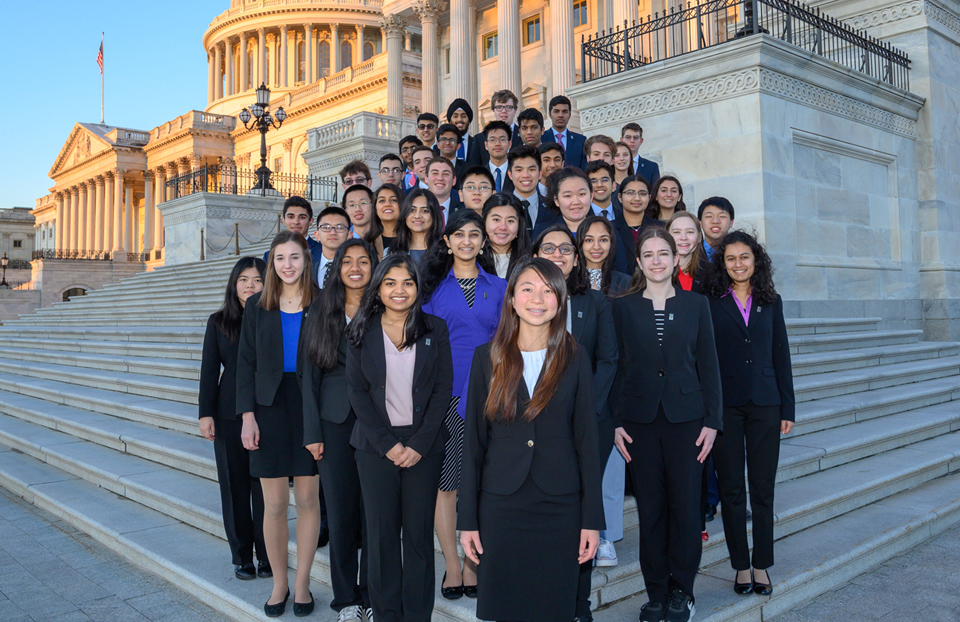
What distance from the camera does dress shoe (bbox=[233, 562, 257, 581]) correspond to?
15.5 ft

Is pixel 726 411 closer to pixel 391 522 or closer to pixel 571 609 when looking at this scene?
pixel 571 609

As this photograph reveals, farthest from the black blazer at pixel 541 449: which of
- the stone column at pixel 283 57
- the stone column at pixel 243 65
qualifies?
the stone column at pixel 243 65

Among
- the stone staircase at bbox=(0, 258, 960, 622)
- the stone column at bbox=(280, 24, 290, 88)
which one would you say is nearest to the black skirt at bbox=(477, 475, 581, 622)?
the stone staircase at bbox=(0, 258, 960, 622)

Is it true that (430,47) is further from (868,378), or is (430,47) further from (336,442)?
(336,442)

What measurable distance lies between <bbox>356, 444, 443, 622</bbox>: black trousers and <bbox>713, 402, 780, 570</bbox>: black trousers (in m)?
1.79

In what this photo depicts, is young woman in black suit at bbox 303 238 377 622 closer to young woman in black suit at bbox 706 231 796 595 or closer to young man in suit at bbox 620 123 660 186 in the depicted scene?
young woman in black suit at bbox 706 231 796 595

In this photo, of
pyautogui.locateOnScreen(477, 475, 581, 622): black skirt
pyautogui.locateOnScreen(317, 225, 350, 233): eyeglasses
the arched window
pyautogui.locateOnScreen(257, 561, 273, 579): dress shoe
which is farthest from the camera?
the arched window

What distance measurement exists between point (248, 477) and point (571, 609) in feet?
8.42

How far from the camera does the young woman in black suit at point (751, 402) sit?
4.21m

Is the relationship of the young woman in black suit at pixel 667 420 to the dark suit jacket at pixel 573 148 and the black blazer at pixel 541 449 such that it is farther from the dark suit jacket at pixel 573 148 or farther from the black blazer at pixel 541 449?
the dark suit jacket at pixel 573 148

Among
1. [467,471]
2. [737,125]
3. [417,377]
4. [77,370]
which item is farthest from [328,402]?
[77,370]

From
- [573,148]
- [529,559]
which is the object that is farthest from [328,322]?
[573,148]

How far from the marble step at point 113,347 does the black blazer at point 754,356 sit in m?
7.72

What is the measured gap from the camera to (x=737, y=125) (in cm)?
1046
